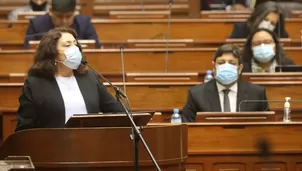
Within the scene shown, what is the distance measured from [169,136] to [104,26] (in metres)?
3.78

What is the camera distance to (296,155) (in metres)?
4.92

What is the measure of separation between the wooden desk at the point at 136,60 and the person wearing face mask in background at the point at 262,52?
19.0 inches

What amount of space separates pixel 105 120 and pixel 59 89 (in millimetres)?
675

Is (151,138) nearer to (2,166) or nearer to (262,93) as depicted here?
(2,166)

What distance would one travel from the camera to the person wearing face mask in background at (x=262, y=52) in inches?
247

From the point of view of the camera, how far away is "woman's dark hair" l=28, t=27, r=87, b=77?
4.44 m

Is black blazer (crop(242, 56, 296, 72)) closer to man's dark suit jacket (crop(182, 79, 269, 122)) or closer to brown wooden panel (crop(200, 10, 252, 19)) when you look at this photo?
man's dark suit jacket (crop(182, 79, 269, 122))

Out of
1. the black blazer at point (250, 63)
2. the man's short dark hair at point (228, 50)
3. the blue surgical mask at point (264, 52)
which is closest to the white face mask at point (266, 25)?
the black blazer at point (250, 63)

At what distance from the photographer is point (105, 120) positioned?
3.83 meters

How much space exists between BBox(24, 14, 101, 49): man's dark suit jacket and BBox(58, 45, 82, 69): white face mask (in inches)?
95.2

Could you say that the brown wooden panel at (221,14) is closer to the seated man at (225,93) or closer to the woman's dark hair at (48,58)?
the seated man at (225,93)

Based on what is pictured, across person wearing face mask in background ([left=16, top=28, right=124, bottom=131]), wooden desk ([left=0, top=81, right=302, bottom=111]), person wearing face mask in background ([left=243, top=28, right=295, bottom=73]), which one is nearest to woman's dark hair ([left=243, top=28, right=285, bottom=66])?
person wearing face mask in background ([left=243, top=28, right=295, bottom=73])

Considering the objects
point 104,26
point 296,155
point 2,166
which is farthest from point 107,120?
point 104,26

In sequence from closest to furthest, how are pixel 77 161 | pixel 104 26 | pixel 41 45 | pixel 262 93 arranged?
1. pixel 77 161
2. pixel 41 45
3. pixel 262 93
4. pixel 104 26
